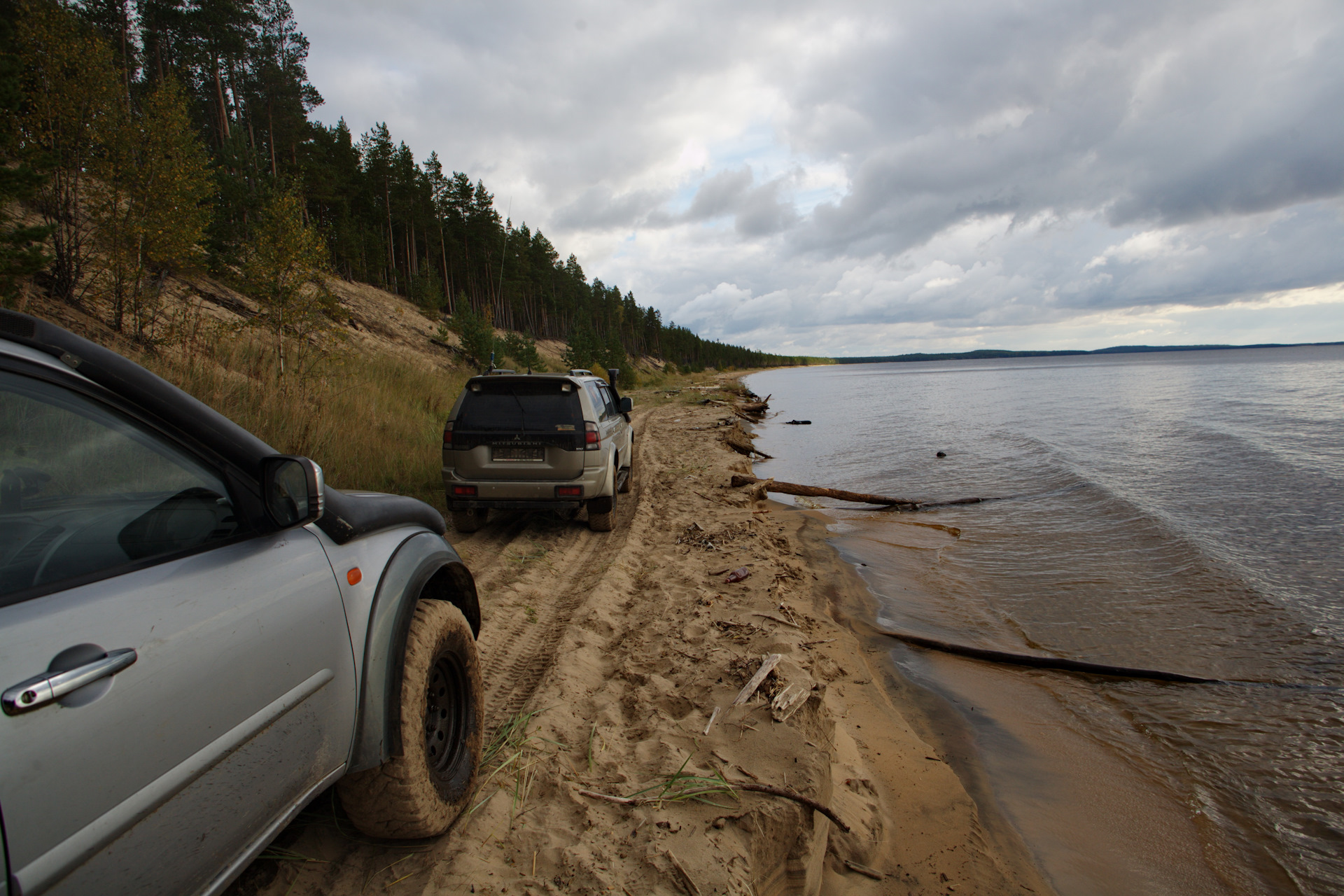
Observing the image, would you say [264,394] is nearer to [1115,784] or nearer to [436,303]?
[1115,784]

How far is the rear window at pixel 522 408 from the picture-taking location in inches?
265

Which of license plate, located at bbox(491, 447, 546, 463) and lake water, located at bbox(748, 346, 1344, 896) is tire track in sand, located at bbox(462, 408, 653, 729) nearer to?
license plate, located at bbox(491, 447, 546, 463)

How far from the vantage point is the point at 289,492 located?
1.86 metres

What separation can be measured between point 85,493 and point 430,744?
1596mm

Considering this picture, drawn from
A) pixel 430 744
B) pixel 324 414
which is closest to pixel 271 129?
pixel 324 414

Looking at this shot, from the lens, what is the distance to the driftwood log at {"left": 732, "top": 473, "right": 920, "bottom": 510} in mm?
10680

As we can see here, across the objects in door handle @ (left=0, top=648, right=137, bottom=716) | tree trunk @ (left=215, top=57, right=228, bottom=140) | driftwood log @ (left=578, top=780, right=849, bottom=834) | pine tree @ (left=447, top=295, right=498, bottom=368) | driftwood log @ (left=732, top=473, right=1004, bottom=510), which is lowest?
driftwood log @ (left=732, top=473, right=1004, bottom=510)

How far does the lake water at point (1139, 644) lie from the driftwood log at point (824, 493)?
1.07ft

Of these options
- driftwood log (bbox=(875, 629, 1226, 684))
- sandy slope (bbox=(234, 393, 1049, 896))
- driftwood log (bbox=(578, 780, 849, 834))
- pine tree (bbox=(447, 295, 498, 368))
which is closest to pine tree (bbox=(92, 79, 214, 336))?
sandy slope (bbox=(234, 393, 1049, 896))

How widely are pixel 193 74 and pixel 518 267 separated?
23810 millimetres

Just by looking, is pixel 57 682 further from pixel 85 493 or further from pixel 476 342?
pixel 476 342

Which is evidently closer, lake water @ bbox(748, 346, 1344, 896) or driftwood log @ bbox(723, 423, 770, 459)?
lake water @ bbox(748, 346, 1344, 896)

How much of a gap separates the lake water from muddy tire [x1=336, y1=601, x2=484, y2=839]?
300 cm

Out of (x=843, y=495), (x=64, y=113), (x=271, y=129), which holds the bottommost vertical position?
(x=843, y=495)
